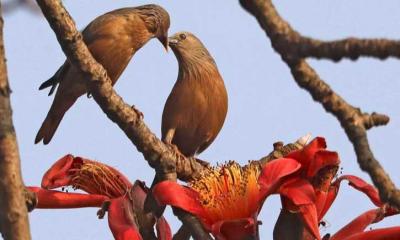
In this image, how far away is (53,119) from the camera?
646 centimetres

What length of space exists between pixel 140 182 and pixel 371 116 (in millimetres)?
1151

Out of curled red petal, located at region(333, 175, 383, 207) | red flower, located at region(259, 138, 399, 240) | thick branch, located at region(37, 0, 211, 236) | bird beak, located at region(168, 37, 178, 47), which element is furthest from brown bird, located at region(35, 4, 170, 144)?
red flower, located at region(259, 138, 399, 240)

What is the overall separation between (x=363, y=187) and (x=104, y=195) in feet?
2.98

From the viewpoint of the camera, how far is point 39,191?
296cm

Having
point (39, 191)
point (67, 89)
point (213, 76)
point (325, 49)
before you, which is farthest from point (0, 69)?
point (213, 76)

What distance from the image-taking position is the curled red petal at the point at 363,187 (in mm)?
2672

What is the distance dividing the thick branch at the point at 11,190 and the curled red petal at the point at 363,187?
4.00 feet

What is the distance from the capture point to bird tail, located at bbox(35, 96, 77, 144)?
641cm

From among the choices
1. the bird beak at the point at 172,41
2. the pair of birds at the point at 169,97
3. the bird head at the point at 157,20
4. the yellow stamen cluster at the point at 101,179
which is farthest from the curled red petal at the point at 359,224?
the bird beak at the point at 172,41

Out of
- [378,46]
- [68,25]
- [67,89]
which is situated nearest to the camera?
[378,46]

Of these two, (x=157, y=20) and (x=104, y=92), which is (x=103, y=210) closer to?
(x=104, y=92)

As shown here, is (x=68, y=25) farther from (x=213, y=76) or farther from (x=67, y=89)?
(x=213, y=76)

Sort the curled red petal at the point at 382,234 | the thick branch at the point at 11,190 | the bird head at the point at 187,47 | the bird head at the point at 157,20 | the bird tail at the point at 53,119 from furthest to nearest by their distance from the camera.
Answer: the bird head at the point at 187,47 < the bird head at the point at 157,20 < the bird tail at the point at 53,119 < the curled red petal at the point at 382,234 < the thick branch at the point at 11,190

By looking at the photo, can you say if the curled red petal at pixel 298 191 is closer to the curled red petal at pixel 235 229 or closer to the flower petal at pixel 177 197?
the curled red petal at pixel 235 229
